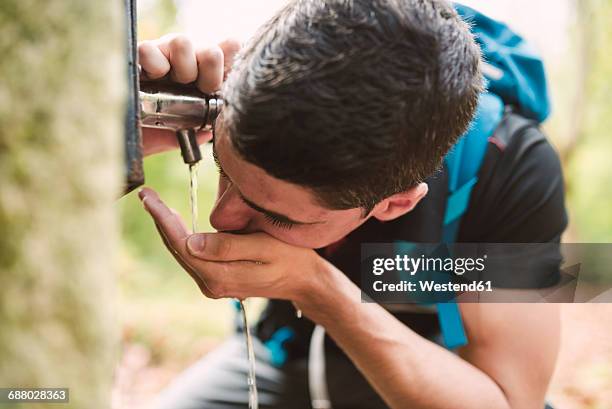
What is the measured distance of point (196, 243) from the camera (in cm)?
202

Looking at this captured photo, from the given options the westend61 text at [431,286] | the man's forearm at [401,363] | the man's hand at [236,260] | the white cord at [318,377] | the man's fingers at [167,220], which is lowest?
the white cord at [318,377]

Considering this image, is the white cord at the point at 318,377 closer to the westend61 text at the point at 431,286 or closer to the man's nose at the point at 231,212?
the westend61 text at the point at 431,286

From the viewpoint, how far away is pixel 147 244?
8.05 metres

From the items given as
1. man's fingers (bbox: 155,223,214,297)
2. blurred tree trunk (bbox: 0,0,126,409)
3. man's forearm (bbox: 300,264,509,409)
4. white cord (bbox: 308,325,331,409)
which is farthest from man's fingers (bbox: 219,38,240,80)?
white cord (bbox: 308,325,331,409)

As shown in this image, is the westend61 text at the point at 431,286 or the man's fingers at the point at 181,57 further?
the westend61 text at the point at 431,286

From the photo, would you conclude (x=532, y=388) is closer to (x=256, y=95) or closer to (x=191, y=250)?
(x=191, y=250)

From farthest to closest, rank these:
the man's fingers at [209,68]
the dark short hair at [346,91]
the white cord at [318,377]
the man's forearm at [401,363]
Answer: the white cord at [318,377]
the man's forearm at [401,363]
the man's fingers at [209,68]
the dark short hair at [346,91]

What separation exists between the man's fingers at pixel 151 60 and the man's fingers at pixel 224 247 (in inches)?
20.9

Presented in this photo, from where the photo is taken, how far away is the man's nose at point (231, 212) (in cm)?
205

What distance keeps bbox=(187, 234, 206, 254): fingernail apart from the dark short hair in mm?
310

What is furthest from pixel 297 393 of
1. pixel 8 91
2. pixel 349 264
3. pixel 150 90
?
pixel 8 91

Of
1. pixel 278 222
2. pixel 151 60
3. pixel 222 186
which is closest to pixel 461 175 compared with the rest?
pixel 278 222

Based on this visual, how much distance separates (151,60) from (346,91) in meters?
0.69

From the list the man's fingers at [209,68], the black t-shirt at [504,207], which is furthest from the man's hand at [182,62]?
the black t-shirt at [504,207]
